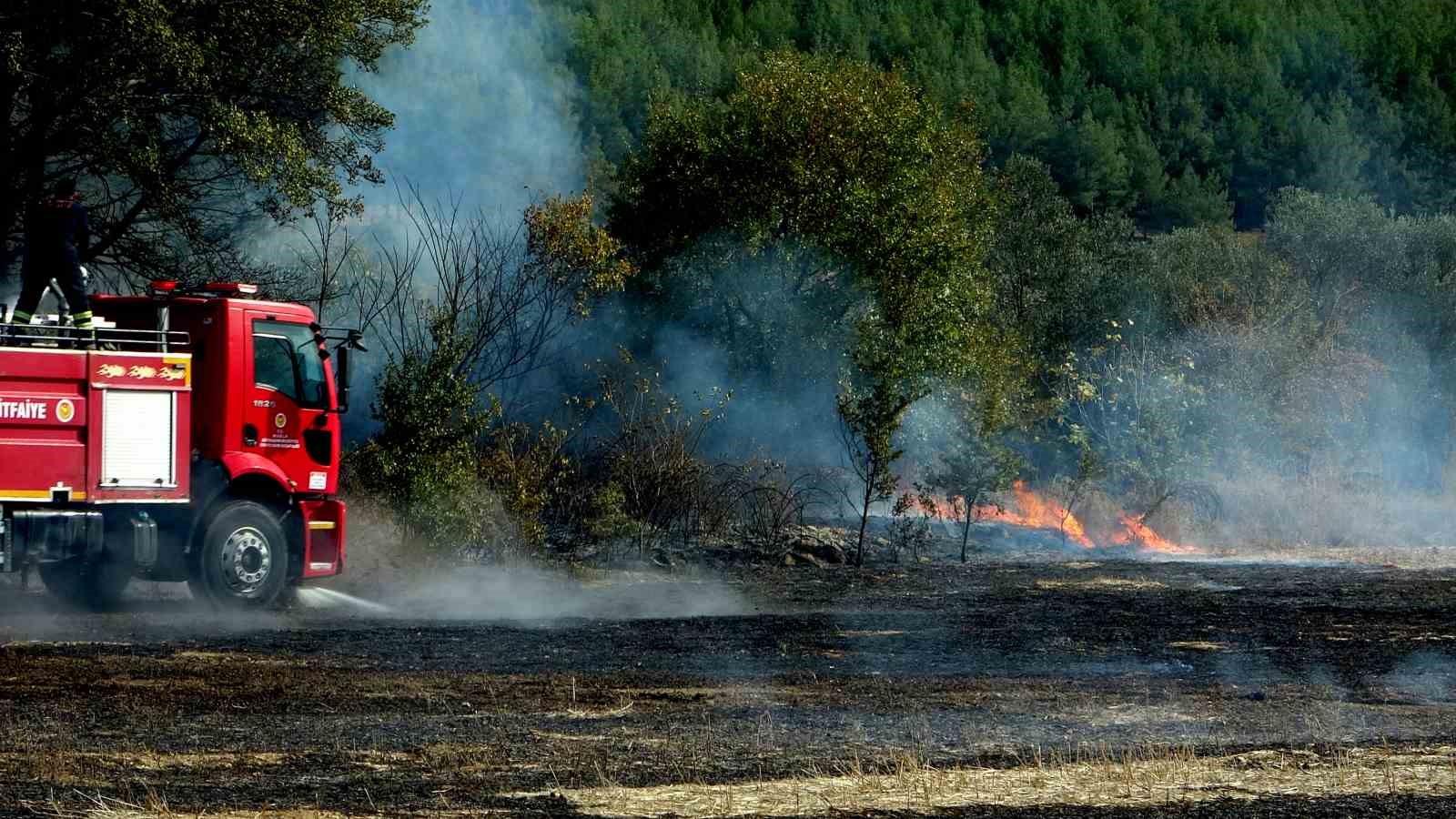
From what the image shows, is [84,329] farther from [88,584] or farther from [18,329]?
[88,584]

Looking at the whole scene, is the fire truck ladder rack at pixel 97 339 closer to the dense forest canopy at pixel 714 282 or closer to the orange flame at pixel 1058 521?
the dense forest canopy at pixel 714 282

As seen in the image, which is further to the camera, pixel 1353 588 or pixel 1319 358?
pixel 1319 358

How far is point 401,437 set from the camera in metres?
20.9

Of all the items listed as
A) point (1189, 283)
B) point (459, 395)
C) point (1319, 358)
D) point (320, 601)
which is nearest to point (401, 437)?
point (459, 395)

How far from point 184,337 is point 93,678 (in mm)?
4886

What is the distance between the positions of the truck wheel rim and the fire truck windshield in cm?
139

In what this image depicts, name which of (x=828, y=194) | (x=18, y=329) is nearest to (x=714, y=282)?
(x=828, y=194)

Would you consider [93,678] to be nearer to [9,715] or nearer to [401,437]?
[9,715]

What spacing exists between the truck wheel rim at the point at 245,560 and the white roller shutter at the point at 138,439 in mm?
948

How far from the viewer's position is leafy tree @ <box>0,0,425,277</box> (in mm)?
20484

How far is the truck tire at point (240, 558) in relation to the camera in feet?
51.7

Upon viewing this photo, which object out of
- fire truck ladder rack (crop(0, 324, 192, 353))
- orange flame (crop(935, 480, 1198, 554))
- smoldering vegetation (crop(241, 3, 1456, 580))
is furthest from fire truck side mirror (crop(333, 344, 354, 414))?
orange flame (crop(935, 480, 1198, 554))

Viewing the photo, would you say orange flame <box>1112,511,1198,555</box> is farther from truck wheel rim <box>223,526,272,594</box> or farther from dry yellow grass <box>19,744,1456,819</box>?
dry yellow grass <box>19,744,1456,819</box>

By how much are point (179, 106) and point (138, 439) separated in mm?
8486
